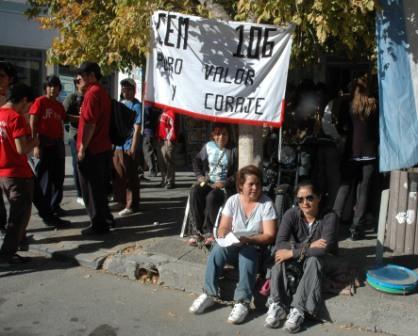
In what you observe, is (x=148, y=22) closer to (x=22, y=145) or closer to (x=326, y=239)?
(x=22, y=145)

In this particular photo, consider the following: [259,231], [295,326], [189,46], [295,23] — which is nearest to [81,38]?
[189,46]

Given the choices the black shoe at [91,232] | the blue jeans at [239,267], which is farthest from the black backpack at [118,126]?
the blue jeans at [239,267]

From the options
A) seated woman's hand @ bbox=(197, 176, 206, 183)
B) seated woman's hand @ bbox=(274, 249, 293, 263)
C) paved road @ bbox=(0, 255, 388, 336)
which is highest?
seated woman's hand @ bbox=(197, 176, 206, 183)

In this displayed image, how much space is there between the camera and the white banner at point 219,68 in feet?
16.5

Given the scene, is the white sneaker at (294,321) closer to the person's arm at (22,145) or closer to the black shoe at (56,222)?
the person's arm at (22,145)

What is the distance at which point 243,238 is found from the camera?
4.50 m

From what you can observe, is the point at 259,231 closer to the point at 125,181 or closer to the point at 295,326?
the point at 295,326

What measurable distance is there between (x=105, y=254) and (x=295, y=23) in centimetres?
298

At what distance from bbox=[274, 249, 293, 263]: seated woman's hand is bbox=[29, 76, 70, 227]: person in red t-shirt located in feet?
10.7

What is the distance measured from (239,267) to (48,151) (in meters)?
3.43

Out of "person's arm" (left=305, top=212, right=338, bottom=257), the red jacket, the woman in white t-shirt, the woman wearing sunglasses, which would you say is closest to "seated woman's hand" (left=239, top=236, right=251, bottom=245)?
the woman in white t-shirt

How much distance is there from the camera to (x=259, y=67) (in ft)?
16.7

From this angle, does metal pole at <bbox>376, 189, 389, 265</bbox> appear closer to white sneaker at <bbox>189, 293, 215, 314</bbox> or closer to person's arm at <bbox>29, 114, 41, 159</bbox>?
white sneaker at <bbox>189, 293, 215, 314</bbox>

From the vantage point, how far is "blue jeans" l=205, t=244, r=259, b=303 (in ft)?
14.5
